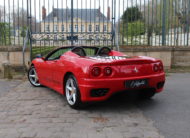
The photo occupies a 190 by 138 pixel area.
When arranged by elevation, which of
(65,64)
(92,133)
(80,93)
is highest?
(65,64)

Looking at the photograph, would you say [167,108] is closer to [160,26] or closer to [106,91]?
[106,91]

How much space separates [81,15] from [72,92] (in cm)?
551

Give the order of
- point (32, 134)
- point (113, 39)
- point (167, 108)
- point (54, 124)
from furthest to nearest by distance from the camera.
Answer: point (113, 39) → point (167, 108) → point (54, 124) → point (32, 134)

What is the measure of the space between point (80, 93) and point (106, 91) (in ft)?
1.59

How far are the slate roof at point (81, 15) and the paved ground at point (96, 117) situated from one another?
458cm

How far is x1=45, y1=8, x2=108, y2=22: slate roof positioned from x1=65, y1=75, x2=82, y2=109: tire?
204 inches

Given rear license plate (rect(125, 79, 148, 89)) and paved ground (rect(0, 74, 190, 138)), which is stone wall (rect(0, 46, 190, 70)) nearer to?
paved ground (rect(0, 74, 190, 138))

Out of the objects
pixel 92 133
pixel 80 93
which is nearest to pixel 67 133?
pixel 92 133

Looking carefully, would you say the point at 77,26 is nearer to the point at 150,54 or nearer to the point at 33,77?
the point at 150,54

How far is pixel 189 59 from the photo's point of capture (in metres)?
10.2

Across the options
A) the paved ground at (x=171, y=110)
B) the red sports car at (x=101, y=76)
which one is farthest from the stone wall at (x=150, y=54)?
the red sports car at (x=101, y=76)

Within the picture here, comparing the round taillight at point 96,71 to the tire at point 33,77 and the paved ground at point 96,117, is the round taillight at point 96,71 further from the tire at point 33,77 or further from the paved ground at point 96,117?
the tire at point 33,77

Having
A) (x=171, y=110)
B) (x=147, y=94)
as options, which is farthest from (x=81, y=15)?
(x=171, y=110)

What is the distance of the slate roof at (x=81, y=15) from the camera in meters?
9.90
